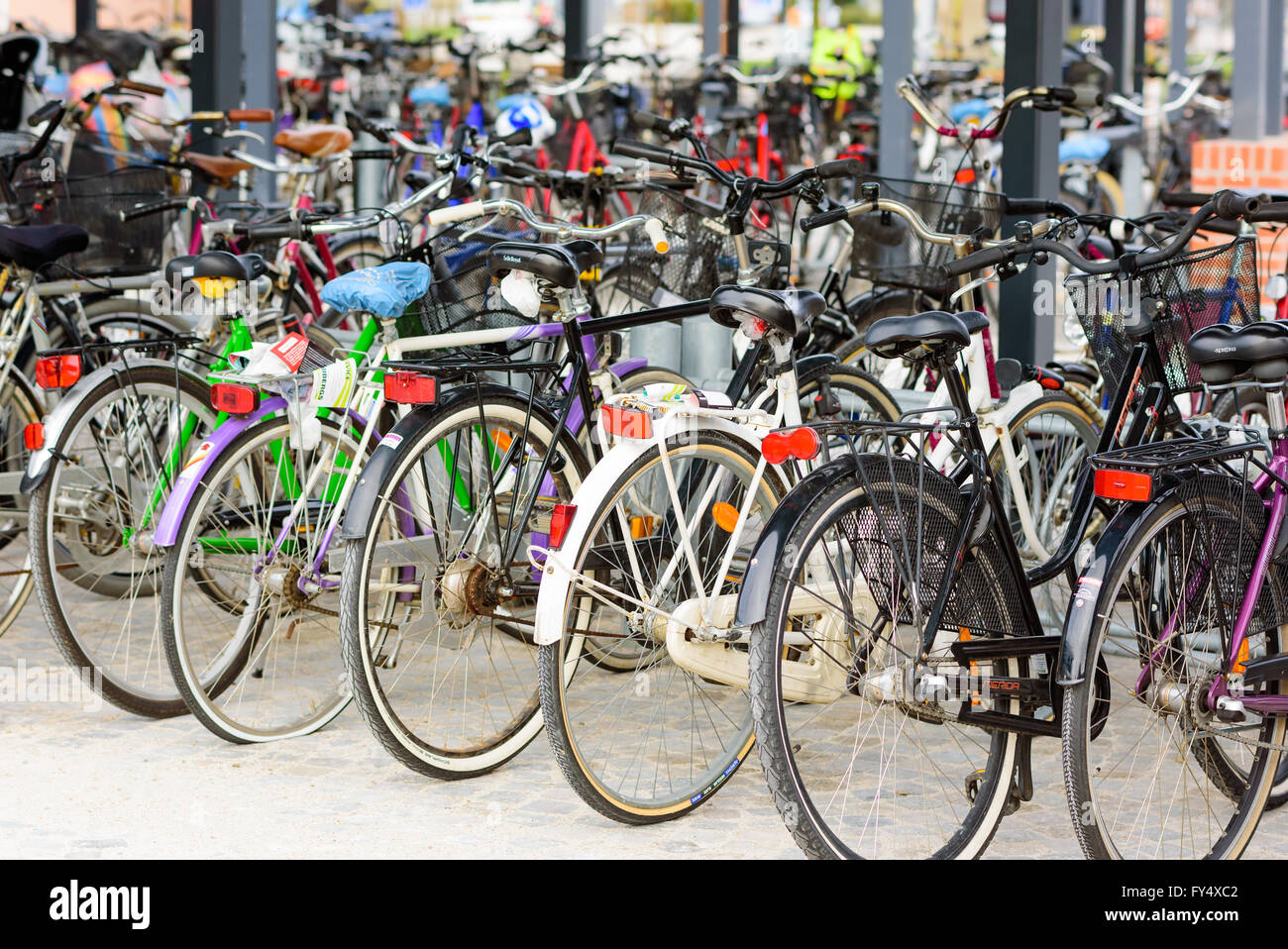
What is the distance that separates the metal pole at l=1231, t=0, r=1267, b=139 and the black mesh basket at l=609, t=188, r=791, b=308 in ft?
18.1

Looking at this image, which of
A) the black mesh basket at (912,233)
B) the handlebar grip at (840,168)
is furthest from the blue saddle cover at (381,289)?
the black mesh basket at (912,233)

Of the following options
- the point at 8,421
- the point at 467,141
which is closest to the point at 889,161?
the point at 467,141

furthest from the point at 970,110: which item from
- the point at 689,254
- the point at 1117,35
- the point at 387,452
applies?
the point at 387,452

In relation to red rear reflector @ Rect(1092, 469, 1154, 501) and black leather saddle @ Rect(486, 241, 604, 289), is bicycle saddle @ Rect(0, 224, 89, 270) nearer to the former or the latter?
black leather saddle @ Rect(486, 241, 604, 289)

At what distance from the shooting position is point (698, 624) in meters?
3.67

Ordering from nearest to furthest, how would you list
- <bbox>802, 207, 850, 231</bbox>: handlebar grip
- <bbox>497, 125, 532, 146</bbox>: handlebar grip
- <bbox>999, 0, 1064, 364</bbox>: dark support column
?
<bbox>802, 207, 850, 231</bbox>: handlebar grip, <bbox>497, 125, 532, 146</bbox>: handlebar grip, <bbox>999, 0, 1064, 364</bbox>: dark support column

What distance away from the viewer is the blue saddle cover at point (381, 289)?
13.1 feet

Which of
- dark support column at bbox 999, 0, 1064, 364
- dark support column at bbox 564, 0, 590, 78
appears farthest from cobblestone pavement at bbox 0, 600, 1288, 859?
dark support column at bbox 564, 0, 590, 78

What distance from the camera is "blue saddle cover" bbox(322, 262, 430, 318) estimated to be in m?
3.99

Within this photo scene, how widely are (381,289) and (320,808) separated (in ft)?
3.83

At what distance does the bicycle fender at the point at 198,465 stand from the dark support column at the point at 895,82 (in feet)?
16.0

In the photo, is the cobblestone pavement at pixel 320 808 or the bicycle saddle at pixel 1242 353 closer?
the bicycle saddle at pixel 1242 353

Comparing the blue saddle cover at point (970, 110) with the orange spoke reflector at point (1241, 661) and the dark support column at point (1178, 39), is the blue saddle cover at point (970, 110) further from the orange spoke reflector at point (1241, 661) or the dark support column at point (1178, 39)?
the orange spoke reflector at point (1241, 661)

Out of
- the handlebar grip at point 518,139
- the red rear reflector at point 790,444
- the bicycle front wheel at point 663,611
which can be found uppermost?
the handlebar grip at point 518,139
